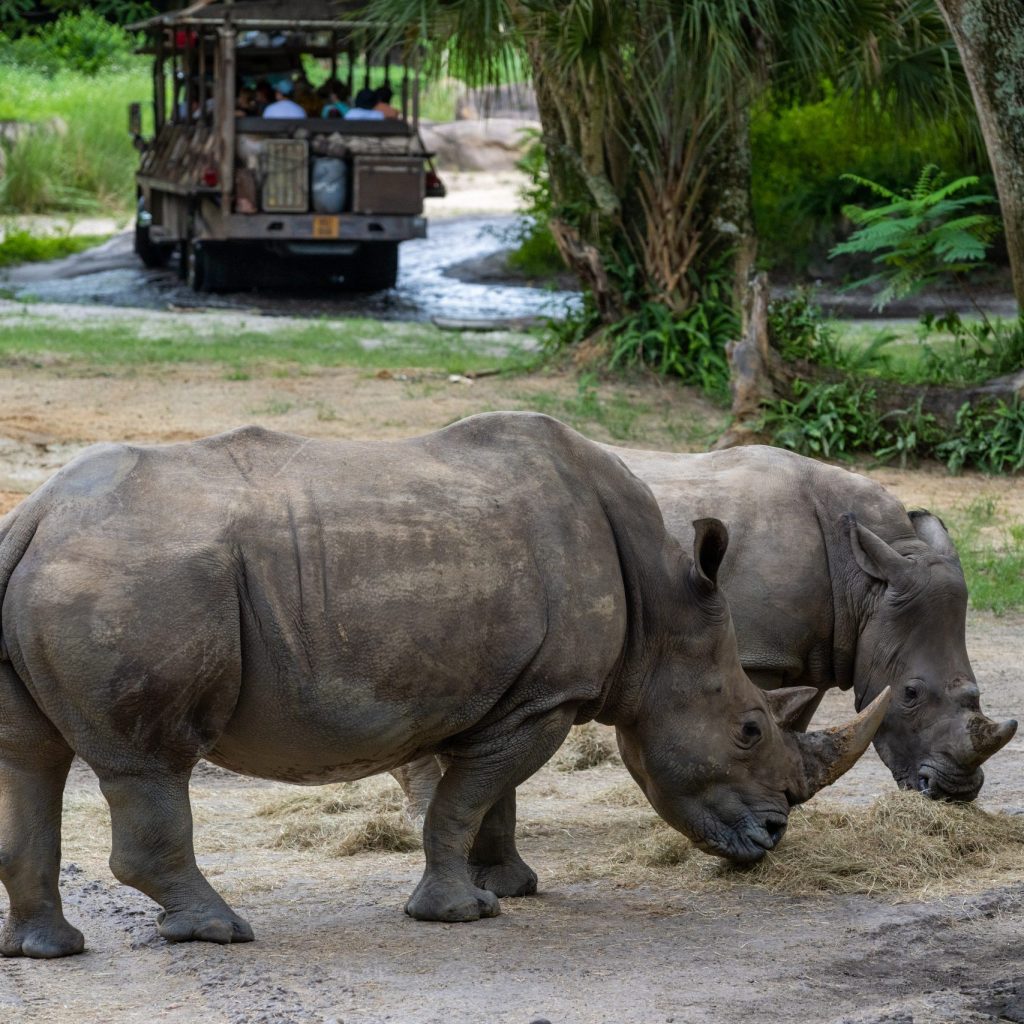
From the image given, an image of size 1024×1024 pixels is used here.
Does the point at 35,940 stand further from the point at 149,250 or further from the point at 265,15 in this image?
the point at 149,250

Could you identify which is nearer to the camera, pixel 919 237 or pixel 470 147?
pixel 919 237

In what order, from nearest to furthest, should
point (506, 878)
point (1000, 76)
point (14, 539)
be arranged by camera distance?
1. point (14, 539)
2. point (506, 878)
3. point (1000, 76)

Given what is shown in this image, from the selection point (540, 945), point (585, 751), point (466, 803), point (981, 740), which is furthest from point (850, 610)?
point (540, 945)

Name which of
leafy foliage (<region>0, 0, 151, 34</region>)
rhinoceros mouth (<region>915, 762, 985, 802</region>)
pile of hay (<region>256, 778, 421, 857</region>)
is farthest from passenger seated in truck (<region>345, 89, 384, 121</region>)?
rhinoceros mouth (<region>915, 762, 985, 802</region>)

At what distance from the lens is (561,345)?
595 inches

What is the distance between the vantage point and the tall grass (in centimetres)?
2797

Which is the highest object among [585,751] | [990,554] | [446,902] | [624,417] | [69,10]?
[69,10]

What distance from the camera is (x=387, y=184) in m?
19.7

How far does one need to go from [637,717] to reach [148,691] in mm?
1463

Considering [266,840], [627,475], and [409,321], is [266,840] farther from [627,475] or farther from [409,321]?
[409,321]

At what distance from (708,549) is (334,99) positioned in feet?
56.2

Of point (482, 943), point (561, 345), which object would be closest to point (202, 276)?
point (561, 345)

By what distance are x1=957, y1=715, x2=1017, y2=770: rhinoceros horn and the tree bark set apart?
24.3ft

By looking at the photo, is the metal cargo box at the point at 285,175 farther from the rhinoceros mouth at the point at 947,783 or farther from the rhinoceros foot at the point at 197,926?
the rhinoceros foot at the point at 197,926
